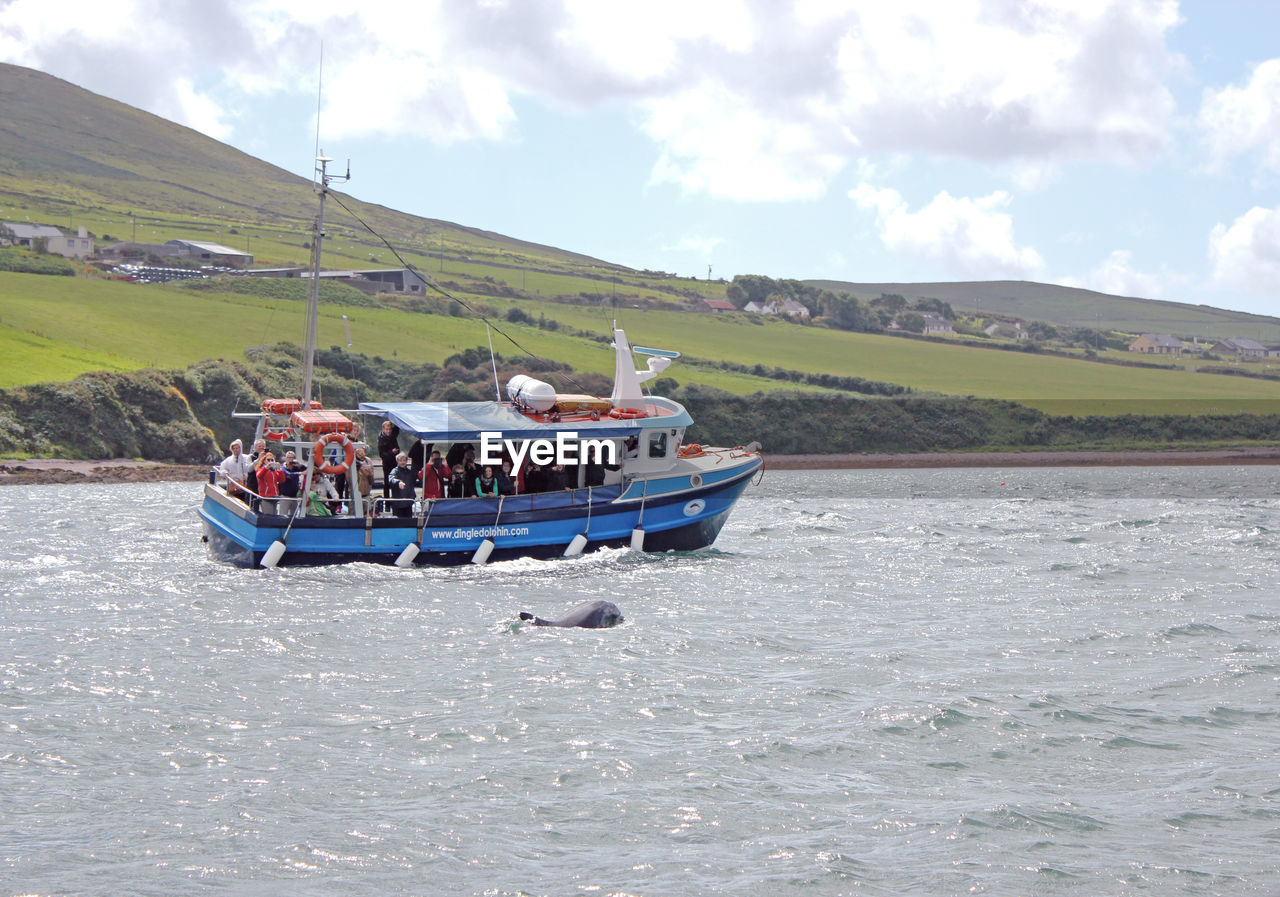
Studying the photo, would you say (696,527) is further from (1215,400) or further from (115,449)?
(1215,400)

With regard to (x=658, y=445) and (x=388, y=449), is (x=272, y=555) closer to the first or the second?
(x=388, y=449)

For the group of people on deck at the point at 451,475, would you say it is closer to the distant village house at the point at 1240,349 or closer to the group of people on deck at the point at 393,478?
the group of people on deck at the point at 393,478

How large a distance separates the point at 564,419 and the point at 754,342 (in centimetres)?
9575

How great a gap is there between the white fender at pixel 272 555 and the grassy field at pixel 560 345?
44.2 m

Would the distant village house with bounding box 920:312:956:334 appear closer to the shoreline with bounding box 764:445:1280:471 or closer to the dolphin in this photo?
the shoreline with bounding box 764:445:1280:471

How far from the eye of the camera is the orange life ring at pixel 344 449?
28844 mm

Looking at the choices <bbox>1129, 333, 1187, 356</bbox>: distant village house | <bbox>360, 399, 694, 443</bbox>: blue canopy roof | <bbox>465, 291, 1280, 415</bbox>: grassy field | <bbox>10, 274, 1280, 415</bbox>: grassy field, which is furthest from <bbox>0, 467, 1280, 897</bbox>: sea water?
<bbox>1129, 333, 1187, 356</bbox>: distant village house

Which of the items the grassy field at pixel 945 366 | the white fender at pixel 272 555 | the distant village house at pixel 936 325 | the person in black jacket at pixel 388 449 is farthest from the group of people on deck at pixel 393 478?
the distant village house at pixel 936 325

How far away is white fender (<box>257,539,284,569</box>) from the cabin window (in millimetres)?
9434

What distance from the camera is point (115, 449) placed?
213 ft

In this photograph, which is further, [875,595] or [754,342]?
[754,342]

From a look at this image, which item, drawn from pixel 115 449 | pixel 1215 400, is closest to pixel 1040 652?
pixel 115 449

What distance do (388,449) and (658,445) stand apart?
678cm

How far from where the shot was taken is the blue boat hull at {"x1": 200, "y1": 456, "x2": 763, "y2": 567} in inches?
1139
